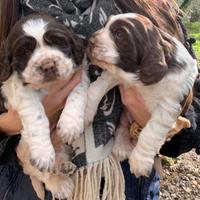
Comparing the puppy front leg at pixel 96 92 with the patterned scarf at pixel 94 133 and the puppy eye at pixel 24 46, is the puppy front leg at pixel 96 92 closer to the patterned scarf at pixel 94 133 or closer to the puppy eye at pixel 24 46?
the patterned scarf at pixel 94 133

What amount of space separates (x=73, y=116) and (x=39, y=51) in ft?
1.02

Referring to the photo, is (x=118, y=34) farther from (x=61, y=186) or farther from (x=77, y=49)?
(x=61, y=186)

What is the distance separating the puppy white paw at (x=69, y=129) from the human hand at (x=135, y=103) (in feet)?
0.79

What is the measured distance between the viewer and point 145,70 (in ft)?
7.75

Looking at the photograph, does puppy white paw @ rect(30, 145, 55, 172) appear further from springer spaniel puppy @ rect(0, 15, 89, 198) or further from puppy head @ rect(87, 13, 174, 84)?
puppy head @ rect(87, 13, 174, 84)

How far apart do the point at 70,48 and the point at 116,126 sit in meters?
0.45

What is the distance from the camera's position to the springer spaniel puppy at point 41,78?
2391 mm

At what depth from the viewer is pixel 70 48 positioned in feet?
7.99

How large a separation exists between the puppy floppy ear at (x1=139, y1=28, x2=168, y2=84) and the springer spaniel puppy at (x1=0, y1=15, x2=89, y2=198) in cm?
29

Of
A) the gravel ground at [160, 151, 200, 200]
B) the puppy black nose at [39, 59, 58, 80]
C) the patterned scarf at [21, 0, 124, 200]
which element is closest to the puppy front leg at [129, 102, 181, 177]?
the patterned scarf at [21, 0, 124, 200]

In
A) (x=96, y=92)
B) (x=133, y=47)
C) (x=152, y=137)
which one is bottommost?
(x=152, y=137)

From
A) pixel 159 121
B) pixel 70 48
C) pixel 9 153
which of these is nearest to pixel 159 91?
pixel 159 121

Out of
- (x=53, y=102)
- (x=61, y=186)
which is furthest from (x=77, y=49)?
(x=61, y=186)

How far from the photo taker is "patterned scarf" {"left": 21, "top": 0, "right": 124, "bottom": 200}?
256 cm
